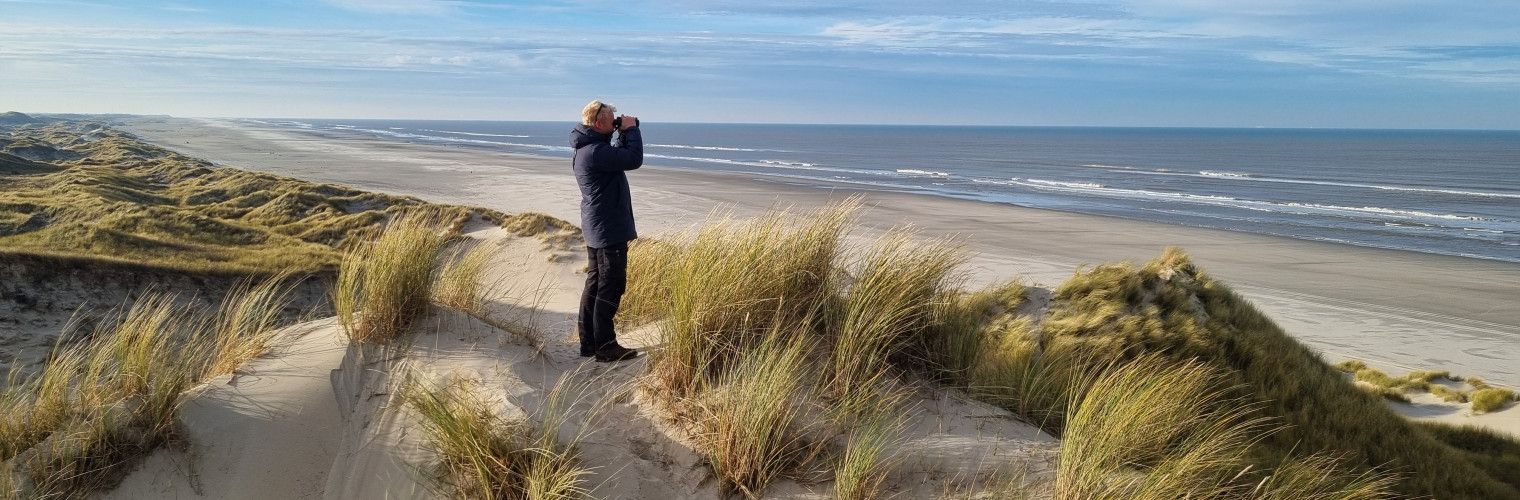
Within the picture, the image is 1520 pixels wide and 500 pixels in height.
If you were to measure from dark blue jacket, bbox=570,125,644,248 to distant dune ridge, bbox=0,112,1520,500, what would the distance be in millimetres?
568

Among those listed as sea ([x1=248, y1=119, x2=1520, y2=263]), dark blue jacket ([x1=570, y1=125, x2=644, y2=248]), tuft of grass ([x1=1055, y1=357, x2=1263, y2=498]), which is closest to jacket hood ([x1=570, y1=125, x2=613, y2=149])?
dark blue jacket ([x1=570, y1=125, x2=644, y2=248])

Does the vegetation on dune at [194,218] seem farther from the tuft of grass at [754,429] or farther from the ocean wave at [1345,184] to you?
the ocean wave at [1345,184]

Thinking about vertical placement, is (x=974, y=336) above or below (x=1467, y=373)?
above

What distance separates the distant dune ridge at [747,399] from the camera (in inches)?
143

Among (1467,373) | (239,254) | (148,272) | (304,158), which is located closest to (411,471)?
(148,272)

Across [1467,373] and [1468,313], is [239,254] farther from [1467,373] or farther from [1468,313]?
[1468,313]

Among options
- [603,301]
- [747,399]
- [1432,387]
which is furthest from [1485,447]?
[603,301]

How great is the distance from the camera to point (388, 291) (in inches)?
197

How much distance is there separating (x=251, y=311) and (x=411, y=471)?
2.03 metres

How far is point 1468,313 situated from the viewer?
14633mm

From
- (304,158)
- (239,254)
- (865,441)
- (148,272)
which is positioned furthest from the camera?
(304,158)

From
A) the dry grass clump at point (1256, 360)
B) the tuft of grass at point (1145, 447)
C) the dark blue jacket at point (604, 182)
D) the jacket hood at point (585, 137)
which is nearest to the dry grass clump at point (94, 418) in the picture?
the dark blue jacket at point (604, 182)

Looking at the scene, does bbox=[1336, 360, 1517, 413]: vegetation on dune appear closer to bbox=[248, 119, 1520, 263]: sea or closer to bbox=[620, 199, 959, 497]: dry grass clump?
bbox=[620, 199, 959, 497]: dry grass clump

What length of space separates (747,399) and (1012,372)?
1882 mm
